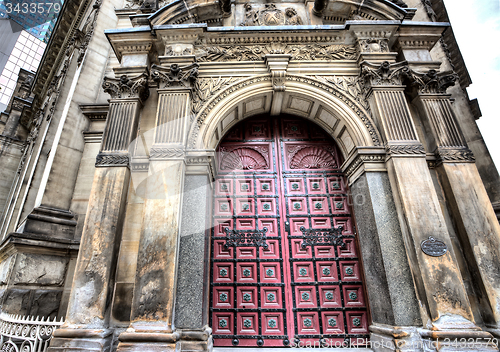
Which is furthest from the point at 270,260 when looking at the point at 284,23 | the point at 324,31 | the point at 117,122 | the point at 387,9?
the point at 387,9

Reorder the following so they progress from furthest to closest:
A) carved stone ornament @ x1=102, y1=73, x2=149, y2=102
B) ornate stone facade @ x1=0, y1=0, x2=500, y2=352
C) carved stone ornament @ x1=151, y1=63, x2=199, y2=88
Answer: carved stone ornament @ x1=102, y1=73, x2=149, y2=102 < carved stone ornament @ x1=151, y1=63, x2=199, y2=88 < ornate stone facade @ x1=0, y1=0, x2=500, y2=352

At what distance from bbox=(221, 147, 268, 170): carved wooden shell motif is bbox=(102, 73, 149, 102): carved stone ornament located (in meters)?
2.40

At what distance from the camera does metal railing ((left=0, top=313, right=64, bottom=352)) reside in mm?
Result: 4004

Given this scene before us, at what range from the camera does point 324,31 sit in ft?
19.5

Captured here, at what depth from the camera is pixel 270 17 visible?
6473 millimetres

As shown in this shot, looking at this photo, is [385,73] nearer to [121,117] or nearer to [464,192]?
[464,192]

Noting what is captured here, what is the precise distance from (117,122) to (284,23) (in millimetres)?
4765

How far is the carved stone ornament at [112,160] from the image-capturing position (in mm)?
4922

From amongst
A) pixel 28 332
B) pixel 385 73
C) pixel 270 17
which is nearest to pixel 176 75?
pixel 270 17

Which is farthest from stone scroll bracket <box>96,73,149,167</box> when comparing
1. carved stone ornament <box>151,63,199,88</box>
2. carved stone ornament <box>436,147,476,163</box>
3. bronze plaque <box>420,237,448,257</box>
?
carved stone ornament <box>436,147,476,163</box>

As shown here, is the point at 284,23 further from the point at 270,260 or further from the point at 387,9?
the point at 270,260

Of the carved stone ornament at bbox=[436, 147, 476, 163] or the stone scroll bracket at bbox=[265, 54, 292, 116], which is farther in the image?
the stone scroll bracket at bbox=[265, 54, 292, 116]

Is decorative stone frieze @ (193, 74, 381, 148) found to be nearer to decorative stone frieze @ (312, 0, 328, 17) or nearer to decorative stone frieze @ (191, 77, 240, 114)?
decorative stone frieze @ (191, 77, 240, 114)

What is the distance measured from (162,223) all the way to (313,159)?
151 inches
